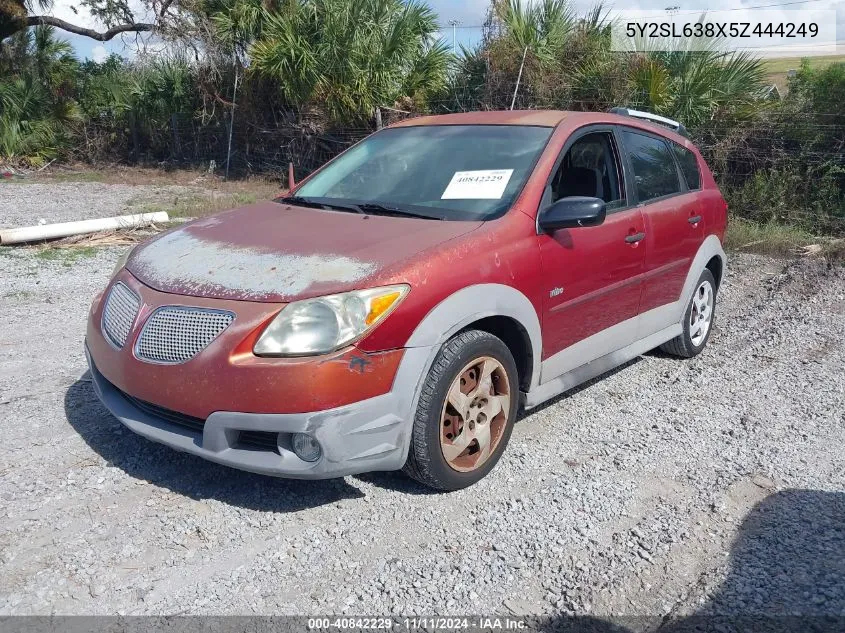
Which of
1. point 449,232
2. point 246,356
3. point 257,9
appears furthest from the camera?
point 257,9

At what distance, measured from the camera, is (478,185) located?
163 inches

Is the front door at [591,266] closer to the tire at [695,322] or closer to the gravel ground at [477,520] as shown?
the gravel ground at [477,520]

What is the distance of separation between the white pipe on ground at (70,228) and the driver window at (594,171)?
678 centimetres

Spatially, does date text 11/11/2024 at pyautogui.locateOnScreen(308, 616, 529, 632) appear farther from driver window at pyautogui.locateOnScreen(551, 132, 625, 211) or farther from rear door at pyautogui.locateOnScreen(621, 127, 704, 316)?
rear door at pyautogui.locateOnScreen(621, 127, 704, 316)

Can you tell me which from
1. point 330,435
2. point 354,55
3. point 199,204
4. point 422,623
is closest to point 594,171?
point 330,435

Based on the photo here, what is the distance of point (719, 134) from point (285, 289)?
27.7 feet

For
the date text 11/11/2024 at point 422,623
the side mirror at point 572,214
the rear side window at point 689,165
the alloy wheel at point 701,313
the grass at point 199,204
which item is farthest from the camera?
the grass at point 199,204

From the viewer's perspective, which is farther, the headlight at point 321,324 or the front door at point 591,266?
the front door at point 591,266

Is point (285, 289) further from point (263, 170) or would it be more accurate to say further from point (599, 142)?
point (263, 170)

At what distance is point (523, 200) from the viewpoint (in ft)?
13.1

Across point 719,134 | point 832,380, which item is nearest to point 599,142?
point 832,380

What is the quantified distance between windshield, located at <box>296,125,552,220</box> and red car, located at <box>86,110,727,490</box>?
0.6 inches

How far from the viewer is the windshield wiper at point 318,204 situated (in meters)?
4.26

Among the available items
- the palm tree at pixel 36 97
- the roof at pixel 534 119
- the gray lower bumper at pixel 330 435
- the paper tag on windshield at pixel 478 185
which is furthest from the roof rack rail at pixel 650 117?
the palm tree at pixel 36 97
